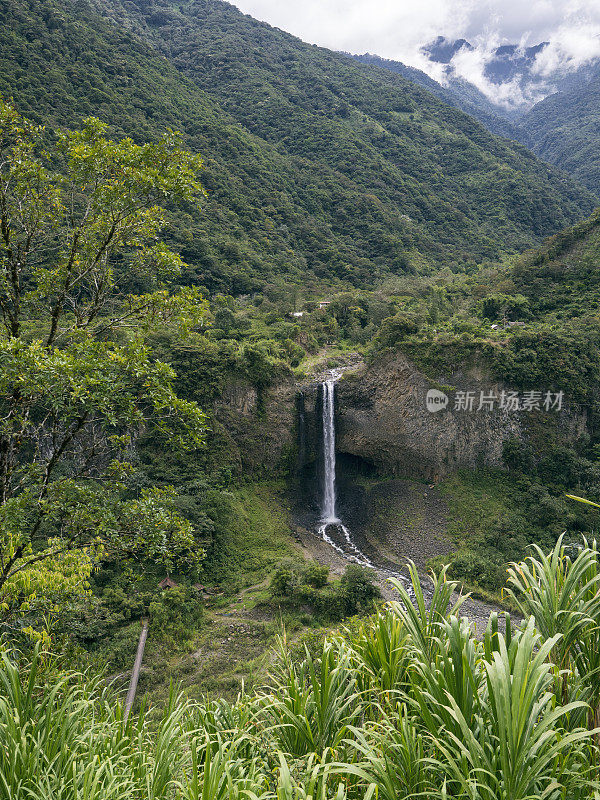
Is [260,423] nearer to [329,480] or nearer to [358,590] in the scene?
[329,480]

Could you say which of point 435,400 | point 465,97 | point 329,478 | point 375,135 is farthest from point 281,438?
point 465,97

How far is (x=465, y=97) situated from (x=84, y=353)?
170836 millimetres

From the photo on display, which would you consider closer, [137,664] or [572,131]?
[137,664]

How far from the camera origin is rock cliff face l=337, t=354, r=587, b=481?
20545mm

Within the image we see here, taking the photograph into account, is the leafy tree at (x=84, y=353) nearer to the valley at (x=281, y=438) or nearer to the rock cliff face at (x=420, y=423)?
the valley at (x=281, y=438)

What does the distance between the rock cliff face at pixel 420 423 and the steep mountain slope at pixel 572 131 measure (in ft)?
174

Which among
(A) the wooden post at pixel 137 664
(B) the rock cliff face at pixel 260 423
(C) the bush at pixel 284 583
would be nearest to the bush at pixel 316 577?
(C) the bush at pixel 284 583

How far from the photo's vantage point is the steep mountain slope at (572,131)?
65.2m

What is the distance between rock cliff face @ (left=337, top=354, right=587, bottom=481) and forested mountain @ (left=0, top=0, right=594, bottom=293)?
47.3 feet

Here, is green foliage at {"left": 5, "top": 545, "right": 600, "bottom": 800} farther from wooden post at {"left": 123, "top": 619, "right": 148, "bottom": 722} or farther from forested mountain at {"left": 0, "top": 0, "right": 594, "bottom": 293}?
forested mountain at {"left": 0, "top": 0, "right": 594, "bottom": 293}

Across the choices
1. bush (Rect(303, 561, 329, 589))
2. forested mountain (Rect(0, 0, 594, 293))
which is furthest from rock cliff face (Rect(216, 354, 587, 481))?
forested mountain (Rect(0, 0, 594, 293))

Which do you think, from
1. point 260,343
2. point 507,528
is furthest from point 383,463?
point 260,343

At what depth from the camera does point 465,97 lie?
140m

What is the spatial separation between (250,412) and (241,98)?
5301 cm
